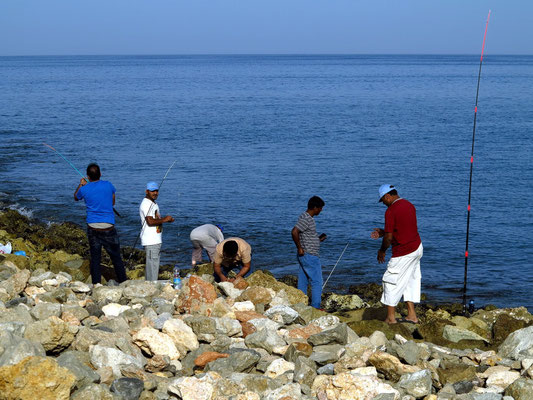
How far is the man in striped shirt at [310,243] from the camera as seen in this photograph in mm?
8891

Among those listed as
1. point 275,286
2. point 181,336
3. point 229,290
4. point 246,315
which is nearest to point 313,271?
point 275,286

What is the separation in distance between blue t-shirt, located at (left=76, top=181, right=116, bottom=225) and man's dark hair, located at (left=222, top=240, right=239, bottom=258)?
5.19 ft

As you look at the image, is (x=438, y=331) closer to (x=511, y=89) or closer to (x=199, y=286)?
(x=199, y=286)

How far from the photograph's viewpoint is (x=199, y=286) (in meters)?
7.93

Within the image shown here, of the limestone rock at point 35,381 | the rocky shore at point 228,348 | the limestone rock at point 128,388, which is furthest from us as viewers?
the rocky shore at point 228,348

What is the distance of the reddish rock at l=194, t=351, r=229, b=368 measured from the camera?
6316mm

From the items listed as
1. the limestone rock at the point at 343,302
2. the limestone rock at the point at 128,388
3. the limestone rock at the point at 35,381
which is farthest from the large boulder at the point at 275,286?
the limestone rock at the point at 35,381

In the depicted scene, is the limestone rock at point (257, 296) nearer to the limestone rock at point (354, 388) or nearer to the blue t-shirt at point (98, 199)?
the blue t-shirt at point (98, 199)

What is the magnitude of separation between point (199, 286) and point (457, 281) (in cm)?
725

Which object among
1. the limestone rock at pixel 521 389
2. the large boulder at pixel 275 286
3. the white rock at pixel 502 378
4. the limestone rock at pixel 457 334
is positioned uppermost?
the limestone rock at pixel 521 389

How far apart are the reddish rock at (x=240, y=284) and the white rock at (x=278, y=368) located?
2.57 m

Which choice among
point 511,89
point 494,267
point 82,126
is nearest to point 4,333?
point 494,267

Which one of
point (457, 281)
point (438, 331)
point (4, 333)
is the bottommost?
point (457, 281)

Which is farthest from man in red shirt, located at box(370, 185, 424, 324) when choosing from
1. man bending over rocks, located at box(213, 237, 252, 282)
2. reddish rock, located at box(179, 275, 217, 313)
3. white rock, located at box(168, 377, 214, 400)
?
white rock, located at box(168, 377, 214, 400)
